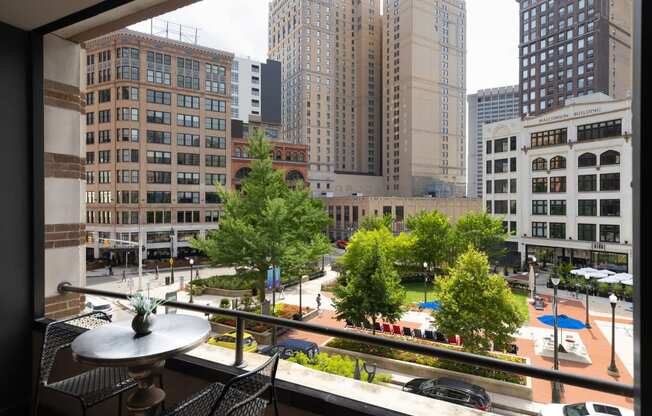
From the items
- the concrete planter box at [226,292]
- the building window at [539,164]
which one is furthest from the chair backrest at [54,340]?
the building window at [539,164]

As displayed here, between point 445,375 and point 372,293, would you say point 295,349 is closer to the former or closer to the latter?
point 445,375

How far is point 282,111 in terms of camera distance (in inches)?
4139

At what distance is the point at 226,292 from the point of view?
1096 inches

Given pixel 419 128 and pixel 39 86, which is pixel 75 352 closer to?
pixel 39 86

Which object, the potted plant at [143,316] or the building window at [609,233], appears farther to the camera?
the building window at [609,233]

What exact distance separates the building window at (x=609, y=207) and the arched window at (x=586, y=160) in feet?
13.0

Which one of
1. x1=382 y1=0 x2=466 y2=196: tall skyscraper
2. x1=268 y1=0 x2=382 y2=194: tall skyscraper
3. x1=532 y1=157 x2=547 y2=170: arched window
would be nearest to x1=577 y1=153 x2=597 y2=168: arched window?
x1=532 y1=157 x2=547 y2=170: arched window

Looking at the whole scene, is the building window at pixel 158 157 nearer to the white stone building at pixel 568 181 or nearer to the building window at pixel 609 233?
the white stone building at pixel 568 181

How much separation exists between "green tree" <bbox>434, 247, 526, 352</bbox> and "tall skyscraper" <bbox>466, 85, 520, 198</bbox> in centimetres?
13591

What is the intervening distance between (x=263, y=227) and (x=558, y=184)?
120 ft

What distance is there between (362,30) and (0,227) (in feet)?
361

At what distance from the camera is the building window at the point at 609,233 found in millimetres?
36341

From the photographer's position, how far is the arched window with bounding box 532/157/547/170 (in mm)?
42938
